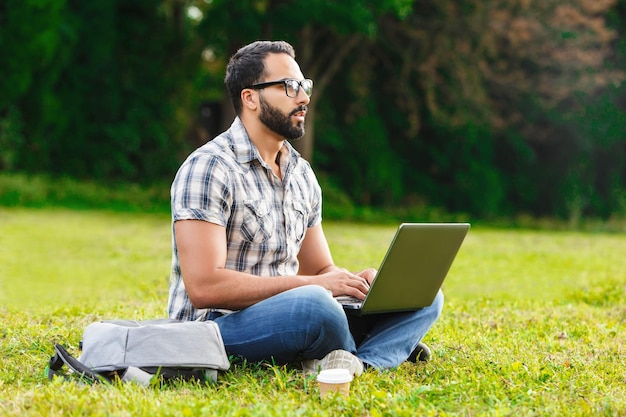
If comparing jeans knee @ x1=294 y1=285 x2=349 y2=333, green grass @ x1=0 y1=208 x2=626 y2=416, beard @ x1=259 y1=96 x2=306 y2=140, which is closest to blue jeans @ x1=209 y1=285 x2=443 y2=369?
jeans knee @ x1=294 y1=285 x2=349 y2=333

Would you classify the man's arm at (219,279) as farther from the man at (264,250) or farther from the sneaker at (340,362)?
the sneaker at (340,362)

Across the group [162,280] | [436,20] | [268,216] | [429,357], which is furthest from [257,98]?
[436,20]

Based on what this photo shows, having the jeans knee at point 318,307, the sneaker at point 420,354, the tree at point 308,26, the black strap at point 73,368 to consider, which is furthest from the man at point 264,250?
the tree at point 308,26

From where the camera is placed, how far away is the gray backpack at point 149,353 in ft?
12.4

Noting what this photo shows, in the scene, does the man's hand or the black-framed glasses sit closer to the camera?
the man's hand

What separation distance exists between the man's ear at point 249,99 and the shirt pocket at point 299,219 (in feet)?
1.70

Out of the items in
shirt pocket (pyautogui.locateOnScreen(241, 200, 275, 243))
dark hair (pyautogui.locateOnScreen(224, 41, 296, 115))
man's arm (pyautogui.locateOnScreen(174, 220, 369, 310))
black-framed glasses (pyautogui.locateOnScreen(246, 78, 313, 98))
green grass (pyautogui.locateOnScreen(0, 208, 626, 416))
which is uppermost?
dark hair (pyautogui.locateOnScreen(224, 41, 296, 115))

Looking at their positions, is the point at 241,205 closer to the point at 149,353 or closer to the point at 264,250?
the point at 264,250

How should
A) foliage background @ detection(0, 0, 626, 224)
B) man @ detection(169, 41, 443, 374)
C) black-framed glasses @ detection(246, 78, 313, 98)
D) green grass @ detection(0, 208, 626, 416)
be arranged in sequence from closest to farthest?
green grass @ detection(0, 208, 626, 416) < man @ detection(169, 41, 443, 374) < black-framed glasses @ detection(246, 78, 313, 98) < foliage background @ detection(0, 0, 626, 224)

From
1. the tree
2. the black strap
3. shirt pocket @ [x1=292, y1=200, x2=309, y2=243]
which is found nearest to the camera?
the black strap

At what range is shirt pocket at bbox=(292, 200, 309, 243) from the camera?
14.2 feet

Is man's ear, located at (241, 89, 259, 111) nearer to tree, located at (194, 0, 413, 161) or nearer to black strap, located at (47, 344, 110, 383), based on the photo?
black strap, located at (47, 344, 110, 383)

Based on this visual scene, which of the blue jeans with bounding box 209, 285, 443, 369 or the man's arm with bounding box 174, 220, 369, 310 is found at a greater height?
the man's arm with bounding box 174, 220, 369, 310

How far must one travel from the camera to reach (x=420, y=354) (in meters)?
4.61
